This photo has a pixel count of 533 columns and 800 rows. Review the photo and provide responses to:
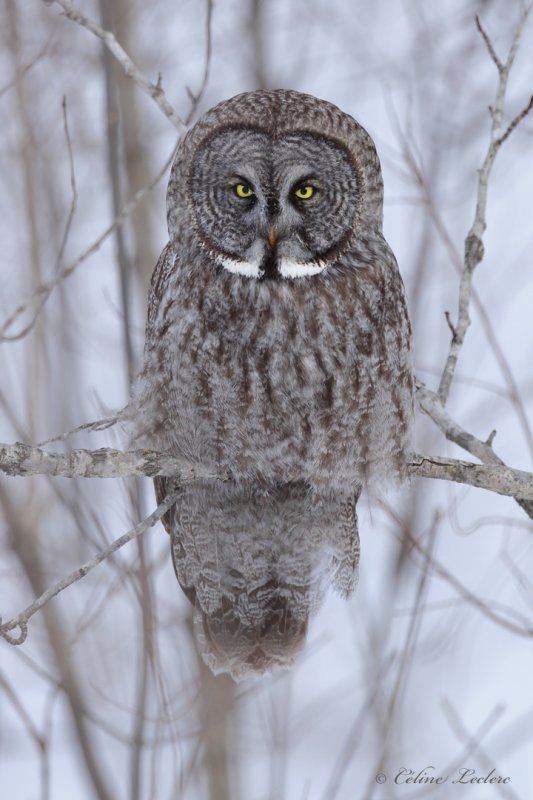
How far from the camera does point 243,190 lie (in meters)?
3.66

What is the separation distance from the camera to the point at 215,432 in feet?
12.2

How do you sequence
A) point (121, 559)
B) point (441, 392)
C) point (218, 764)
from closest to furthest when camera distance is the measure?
point (441, 392), point (121, 559), point (218, 764)

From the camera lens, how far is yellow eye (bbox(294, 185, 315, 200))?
3652mm

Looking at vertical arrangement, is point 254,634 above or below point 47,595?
above

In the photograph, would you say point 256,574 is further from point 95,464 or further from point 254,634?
point 95,464

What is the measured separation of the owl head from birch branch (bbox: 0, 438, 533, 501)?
746 mm

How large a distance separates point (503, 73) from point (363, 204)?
2.24 ft

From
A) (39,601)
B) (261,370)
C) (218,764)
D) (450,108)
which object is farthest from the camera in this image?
(450,108)

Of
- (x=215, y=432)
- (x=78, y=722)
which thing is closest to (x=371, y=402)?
(x=215, y=432)

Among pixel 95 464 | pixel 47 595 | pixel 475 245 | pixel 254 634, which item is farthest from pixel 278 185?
pixel 254 634

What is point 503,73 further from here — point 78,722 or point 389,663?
point 78,722

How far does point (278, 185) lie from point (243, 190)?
149 millimetres

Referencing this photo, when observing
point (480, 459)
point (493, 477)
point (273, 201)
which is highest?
point (273, 201)

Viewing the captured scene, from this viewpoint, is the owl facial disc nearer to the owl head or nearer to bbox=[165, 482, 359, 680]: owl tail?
the owl head
